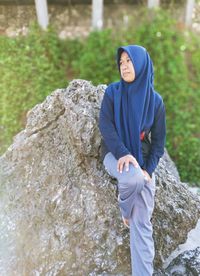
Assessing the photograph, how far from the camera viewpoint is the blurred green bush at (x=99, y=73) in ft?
21.7

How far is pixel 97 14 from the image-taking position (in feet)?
22.5

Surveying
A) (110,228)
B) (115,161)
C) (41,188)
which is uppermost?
(115,161)

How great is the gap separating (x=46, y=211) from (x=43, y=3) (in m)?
4.51

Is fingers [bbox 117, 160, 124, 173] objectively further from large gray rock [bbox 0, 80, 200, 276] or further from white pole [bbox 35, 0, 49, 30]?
white pole [bbox 35, 0, 49, 30]

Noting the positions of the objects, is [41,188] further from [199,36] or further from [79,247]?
[199,36]

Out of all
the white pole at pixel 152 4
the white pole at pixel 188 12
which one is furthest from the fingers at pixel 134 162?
the white pole at pixel 188 12

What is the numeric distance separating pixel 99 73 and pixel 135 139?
4.10m

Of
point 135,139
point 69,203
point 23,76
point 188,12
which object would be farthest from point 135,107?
point 188,12

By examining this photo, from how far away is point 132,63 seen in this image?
8.31 ft

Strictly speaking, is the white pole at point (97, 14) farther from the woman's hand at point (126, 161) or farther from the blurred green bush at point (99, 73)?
the woman's hand at point (126, 161)

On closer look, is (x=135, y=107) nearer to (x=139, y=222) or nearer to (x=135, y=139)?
(x=135, y=139)

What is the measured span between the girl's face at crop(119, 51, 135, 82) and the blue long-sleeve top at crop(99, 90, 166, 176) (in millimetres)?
189

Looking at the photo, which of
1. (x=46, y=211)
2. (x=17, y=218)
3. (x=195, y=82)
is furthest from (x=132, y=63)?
(x=195, y=82)

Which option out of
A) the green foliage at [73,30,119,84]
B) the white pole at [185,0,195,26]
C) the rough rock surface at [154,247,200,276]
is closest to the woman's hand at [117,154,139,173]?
the rough rock surface at [154,247,200,276]
